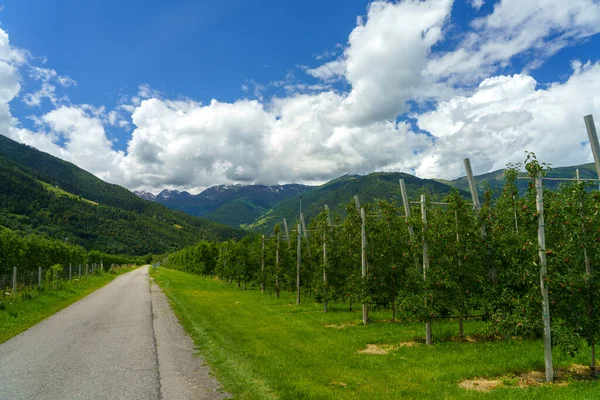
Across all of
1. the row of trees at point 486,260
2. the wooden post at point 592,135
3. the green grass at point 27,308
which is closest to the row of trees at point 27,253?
the green grass at point 27,308

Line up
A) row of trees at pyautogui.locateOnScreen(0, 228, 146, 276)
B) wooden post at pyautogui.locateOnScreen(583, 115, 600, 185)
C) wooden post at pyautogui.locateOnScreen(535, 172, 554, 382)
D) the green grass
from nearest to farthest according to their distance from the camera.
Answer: wooden post at pyautogui.locateOnScreen(535, 172, 554, 382) → wooden post at pyautogui.locateOnScreen(583, 115, 600, 185) → the green grass → row of trees at pyautogui.locateOnScreen(0, 228, 146, 276)

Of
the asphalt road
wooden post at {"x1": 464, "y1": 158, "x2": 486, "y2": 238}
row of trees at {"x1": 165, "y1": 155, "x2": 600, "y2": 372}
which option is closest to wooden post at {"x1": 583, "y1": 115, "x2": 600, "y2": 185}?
row of trees at {"x1": 165, "y1": 155, "x2": 600, "y2": 372}

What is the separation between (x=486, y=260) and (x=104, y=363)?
13.1 m

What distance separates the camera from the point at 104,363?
10.5m

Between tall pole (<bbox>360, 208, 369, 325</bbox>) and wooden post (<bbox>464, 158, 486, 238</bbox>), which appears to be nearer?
wooden post (<bbox>464, 158, 486, 238</bbox>)

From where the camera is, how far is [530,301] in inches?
361

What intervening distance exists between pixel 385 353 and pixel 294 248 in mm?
22043

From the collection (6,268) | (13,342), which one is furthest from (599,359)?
(6,268)

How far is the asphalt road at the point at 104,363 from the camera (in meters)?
8.10

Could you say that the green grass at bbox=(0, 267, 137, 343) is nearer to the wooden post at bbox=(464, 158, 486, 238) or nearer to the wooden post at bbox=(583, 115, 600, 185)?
the wooden post at bbox=(464, 158, 486, 238)

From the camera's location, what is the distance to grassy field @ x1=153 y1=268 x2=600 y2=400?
26.3ft

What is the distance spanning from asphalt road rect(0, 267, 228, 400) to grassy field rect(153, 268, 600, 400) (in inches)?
32.9

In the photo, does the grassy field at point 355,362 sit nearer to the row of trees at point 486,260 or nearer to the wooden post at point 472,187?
the row of trees at point 486,260

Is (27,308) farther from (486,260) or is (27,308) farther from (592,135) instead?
(592,135)
